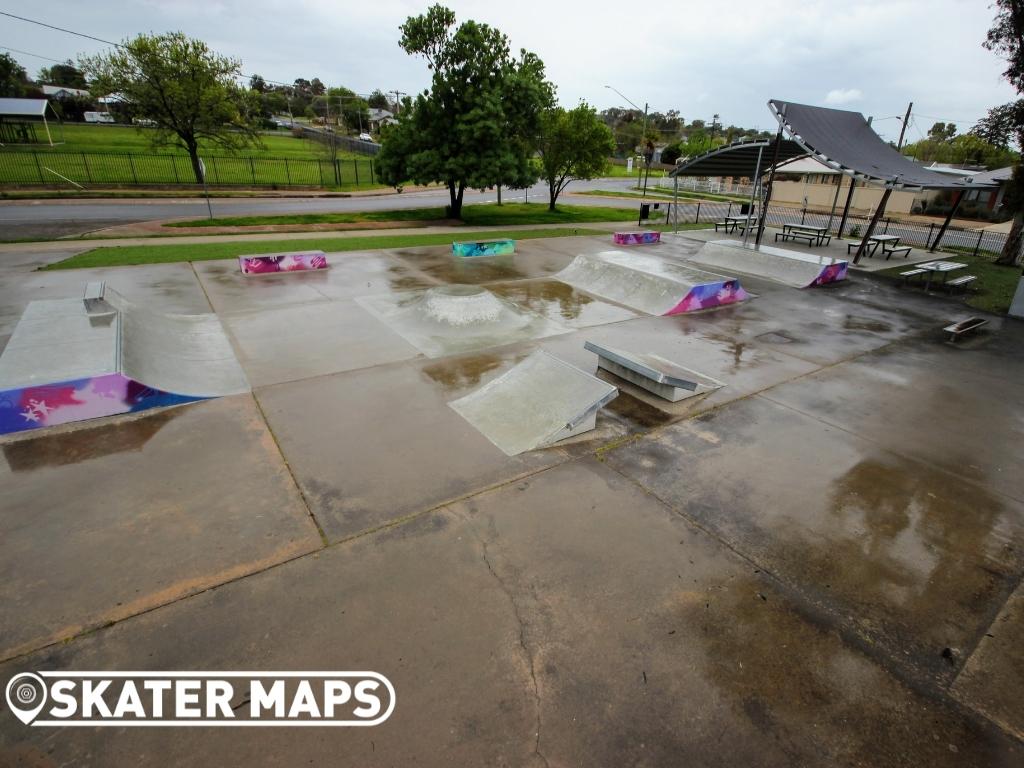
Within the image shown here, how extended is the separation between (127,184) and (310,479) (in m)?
34.8

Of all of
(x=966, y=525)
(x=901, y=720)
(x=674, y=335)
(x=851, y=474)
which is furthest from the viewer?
(x=674, y=335)

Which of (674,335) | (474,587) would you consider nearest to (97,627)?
(474,587)

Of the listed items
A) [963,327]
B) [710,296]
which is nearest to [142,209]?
[710,296]

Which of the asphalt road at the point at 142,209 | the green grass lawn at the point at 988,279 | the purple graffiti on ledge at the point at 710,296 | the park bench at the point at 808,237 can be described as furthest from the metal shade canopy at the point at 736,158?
the asphalt road at the point at 142,209

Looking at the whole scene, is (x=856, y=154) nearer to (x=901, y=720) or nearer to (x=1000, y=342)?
(x=1000, y=342)

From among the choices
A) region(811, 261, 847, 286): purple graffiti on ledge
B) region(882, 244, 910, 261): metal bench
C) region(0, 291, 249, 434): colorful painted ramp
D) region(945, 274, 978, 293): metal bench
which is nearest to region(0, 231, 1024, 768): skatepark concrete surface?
region(0, 291, 249, 434): colorful painted ramp

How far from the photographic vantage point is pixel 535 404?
256 inches

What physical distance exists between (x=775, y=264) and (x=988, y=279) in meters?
7.31

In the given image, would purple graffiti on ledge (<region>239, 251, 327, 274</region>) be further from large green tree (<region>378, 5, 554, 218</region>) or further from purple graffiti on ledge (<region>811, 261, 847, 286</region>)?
purple graffiti on ledge (<region>811, 261, 847, 286</region>)

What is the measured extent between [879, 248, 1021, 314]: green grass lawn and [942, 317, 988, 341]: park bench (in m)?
2.13

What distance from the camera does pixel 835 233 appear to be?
Result: 2517 centimetres

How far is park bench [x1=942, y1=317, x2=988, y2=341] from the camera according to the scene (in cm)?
1065

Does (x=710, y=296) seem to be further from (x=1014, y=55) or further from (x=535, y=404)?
(x=1014, y=55)

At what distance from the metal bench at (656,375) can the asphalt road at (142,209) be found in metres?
20.0
